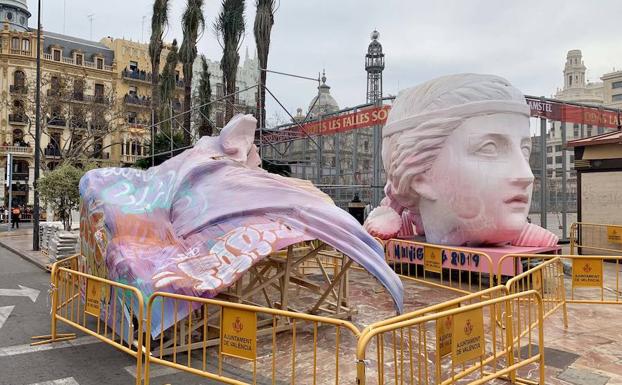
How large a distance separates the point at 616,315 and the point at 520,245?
96.7 inches

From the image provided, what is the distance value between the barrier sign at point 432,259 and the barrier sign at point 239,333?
5.50m

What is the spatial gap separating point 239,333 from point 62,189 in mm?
12017

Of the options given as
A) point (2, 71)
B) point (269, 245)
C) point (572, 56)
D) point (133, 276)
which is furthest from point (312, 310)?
point (572, 56)

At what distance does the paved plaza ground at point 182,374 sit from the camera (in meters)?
4.81

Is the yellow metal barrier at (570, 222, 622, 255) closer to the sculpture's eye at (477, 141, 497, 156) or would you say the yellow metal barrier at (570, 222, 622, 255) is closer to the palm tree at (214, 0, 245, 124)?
the sculpture's eye at (477, 141, 497, 156)

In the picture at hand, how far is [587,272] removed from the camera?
7.00 m

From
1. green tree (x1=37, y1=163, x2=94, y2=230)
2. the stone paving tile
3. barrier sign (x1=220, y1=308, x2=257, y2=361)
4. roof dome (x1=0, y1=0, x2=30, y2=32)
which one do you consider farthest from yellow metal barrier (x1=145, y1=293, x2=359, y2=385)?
roof dome (x1=0, y1=0, x2=30, y2=32)

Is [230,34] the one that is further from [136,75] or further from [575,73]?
[575,73]

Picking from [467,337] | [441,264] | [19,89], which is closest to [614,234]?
[441,264]

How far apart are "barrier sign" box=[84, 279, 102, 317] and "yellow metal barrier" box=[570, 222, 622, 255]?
39.0ft

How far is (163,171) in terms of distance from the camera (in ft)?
24.6

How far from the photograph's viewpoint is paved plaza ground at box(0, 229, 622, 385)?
481cm

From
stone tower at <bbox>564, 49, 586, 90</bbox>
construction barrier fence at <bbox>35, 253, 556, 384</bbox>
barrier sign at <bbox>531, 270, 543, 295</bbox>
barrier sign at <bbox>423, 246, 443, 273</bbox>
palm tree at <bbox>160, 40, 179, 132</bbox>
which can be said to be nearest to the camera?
construction barrier fence at <bbox>35, 253, 556, 384</bbox>

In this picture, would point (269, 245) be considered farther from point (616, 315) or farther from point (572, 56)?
point (572, 56)
